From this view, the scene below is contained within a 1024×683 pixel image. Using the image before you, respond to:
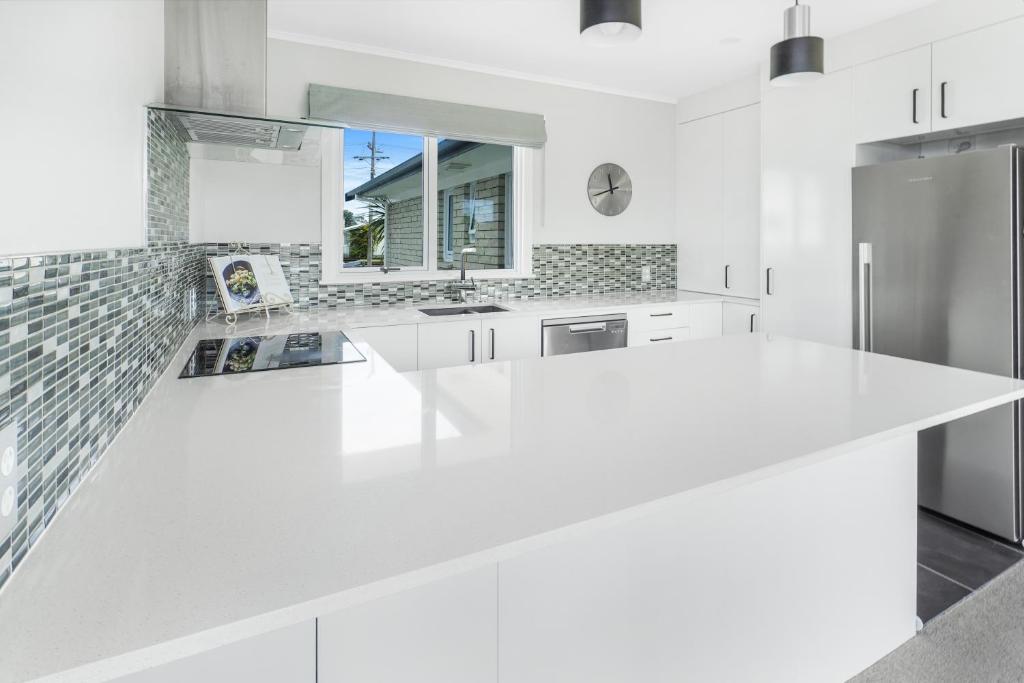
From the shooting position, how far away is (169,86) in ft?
6.13

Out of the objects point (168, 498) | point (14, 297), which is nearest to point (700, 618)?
point (168, 498)

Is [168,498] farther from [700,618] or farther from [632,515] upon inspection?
[700,618]

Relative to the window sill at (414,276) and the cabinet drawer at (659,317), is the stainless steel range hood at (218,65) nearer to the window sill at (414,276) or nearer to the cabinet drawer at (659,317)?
the window sill at (414,276)

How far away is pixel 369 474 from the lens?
0.88m

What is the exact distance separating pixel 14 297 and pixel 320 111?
2.97m

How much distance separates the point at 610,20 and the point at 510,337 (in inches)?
72.1

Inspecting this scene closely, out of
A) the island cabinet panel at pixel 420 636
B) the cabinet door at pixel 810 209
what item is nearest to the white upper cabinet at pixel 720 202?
the cabinet door at pixel 810 209

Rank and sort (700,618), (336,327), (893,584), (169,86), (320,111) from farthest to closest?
(320,111) < (336,327) < (169,86) < (893,584) < (700,618)

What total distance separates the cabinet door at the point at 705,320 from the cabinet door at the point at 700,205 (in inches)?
10.1

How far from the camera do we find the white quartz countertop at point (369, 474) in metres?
0.55

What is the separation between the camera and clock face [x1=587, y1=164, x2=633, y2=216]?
4.27m

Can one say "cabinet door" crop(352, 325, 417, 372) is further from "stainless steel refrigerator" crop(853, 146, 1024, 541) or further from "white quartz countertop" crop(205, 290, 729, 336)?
"stainless steel refrigerator" crop(853, 146, 1024, 541)

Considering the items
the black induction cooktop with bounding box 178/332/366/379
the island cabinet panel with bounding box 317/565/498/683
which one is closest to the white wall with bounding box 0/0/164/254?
the black induction cooktop with bounding box 178/332/366/379

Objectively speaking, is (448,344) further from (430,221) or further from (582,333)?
(430,221)
